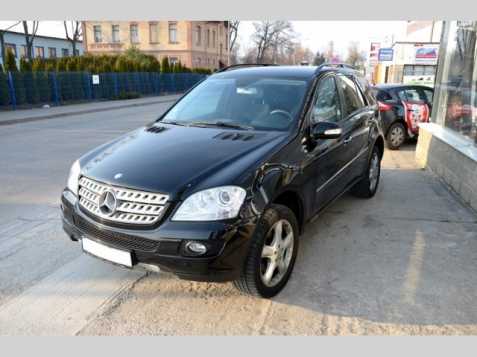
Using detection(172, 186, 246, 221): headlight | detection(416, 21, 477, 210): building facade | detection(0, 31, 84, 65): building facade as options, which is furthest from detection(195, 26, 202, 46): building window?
detection(172, 186, 246, 221): headlight

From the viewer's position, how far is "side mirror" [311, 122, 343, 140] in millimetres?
3471

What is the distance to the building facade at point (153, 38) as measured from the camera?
52.9 m

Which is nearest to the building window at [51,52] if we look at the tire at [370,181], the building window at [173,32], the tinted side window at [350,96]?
the building window at [173,32]

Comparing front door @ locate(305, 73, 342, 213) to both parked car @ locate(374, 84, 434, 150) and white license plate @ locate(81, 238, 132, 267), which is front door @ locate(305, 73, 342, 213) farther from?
parked car @ locate(374, 84, 434, 150)

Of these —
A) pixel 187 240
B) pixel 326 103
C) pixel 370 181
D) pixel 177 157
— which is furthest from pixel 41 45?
pixel 187 240

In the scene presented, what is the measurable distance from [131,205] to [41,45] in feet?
196

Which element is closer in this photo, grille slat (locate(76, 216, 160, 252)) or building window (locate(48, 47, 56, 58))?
grille slat (locate(76, 216, 160, 252))

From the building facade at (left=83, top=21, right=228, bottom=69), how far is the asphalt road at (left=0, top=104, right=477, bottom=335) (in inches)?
2009

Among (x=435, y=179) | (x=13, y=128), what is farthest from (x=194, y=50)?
(x=435, y=179)

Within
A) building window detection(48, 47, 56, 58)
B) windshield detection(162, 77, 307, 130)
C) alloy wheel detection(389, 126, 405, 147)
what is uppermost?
building window detection(48, 47, 56, 58)

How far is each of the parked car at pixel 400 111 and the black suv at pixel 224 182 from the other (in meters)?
5.76

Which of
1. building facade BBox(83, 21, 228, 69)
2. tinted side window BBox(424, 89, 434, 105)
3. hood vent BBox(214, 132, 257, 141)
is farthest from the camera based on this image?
building facade BBox(83, 21, 228, 69)

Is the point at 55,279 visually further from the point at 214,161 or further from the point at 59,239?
the point at 214,161

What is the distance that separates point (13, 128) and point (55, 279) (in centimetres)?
1187
